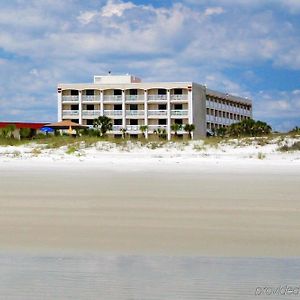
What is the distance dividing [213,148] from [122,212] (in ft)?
59.5

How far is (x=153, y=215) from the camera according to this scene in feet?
26.3

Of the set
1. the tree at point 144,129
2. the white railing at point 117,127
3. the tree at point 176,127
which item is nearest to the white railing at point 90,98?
the white railing at point 117,127

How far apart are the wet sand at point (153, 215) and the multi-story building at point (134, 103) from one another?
6582 centimetres

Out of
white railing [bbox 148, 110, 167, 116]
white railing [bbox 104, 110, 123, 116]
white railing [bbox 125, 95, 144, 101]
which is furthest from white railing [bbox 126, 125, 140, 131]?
white railing [bbox 125, 95, 144, 101]

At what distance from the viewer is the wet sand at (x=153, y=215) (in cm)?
604

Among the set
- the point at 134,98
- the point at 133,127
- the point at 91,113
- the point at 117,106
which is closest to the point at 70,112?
the point at 91,113

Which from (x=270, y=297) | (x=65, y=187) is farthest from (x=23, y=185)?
(x=270, y=297)

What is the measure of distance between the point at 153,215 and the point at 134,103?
241 ft

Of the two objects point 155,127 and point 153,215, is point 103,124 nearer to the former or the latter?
point 155,127

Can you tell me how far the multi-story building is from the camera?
7969 centimetres

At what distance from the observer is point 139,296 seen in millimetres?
4234

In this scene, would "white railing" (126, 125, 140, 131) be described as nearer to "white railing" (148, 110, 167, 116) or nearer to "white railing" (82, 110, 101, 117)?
"white railing" (148, 110, 167, 116)

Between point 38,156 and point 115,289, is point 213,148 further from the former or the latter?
point 115,289

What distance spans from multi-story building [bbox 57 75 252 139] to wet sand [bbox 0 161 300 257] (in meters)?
65.8
